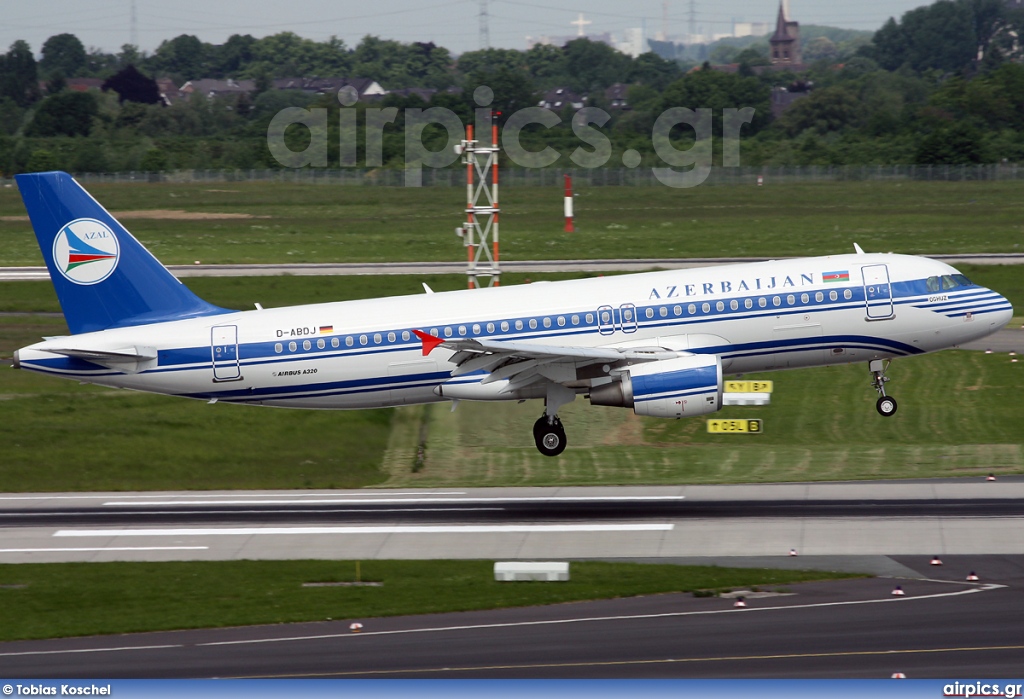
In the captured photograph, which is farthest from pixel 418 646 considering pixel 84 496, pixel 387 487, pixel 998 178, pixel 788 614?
pixel 998 178

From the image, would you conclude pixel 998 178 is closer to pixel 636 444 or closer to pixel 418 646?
pixel 636 444

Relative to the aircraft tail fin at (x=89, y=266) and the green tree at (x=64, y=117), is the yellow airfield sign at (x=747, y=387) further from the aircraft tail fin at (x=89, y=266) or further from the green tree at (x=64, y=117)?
the green tree at (x=64, y=117)

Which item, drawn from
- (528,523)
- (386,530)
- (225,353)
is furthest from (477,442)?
(225,353)

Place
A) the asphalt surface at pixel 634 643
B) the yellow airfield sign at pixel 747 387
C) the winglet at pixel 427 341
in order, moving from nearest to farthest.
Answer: the asphalt surface at pixel 634 643 → the winglet at pixel 427 341 → the yellow airfield sign at pixel 747 387

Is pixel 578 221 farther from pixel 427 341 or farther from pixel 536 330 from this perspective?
pixel 427 341

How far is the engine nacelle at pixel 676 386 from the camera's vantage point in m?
39.8

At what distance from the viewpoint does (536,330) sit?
135 ft

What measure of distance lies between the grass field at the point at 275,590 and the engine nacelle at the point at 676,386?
5.83m

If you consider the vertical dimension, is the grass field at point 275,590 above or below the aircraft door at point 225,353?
below

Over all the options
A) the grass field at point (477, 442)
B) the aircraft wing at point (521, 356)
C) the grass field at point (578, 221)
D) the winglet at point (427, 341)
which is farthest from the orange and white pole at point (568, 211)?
the winglet at point (427, 341)

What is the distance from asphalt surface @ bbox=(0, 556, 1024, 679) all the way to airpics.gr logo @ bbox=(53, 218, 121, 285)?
48.3 ft

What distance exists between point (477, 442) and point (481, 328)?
12.1 m
